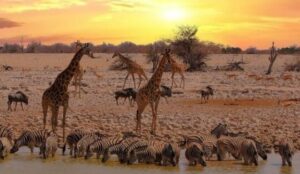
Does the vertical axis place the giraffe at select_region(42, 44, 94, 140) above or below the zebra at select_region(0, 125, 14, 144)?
above

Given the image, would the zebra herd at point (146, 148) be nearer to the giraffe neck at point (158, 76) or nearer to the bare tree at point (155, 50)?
the giraffe neck at point (158, 76)

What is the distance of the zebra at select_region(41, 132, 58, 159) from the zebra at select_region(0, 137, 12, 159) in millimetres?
638

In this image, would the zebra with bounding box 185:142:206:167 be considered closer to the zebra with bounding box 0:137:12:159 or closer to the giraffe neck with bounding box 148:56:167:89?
the zebra with bounding box 0:137:12:159

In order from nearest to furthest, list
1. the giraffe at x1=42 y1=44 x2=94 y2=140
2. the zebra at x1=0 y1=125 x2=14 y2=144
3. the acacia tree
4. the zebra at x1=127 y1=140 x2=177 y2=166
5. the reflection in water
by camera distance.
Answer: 1. the reflection in water
2. the zebra at x1=127 y1=140 x2=177 y2=166
3. the zebra at x1=0 y1=125 x2=14 y2=144
4. the giraffe at x1=42 y1=44 x2=94 y2=140
5. the acacia tree

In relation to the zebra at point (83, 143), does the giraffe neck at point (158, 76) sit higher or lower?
higher

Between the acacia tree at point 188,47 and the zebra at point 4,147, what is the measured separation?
30657mm

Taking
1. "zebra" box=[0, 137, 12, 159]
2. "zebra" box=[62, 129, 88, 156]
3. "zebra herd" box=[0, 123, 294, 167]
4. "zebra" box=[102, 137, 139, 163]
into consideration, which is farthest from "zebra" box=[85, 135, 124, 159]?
"zebra" box=[0, 137, 12, 159]

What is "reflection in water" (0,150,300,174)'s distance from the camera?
1152cm

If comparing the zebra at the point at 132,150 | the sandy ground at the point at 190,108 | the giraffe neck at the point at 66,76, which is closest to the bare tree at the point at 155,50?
the sandy ground at the point at 190,108

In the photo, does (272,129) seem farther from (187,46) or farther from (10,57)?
(10,57)

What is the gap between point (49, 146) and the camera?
12703 mm

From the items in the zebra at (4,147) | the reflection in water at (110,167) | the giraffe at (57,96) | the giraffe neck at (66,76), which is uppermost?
the giraffe neck at (66,76)

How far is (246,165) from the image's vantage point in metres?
12.4

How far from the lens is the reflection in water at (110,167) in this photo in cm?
1152
